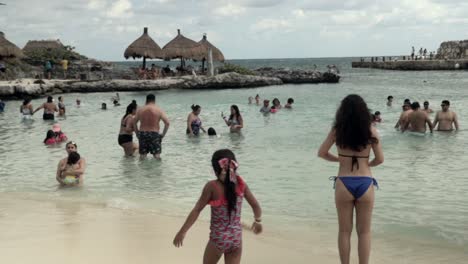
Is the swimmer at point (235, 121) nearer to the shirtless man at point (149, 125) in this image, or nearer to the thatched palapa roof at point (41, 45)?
the shirtless man at point (149, 125)

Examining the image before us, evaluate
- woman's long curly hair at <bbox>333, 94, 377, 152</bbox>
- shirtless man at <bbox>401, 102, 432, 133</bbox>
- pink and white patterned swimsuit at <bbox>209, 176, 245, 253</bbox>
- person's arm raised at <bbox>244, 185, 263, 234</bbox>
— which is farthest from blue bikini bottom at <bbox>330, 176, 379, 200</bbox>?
shirtless man at <bbox>401, 102, 432, 133</bbox>

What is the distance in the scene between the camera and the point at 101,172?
1073 cm

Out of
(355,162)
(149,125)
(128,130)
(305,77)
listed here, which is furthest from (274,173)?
(305,77)

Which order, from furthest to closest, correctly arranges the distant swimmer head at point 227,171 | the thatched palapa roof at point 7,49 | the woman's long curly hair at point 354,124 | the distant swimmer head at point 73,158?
1. the thatched palapa roof at point 7,49
2. the distant swimmer head at point 73,158
3. the woman's long curly hair at point 354,124
4. the distant swimmer head at point 227,171

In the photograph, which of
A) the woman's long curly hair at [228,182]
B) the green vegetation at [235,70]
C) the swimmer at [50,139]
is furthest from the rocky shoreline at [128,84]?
the woman's long curly hair at [228,182]

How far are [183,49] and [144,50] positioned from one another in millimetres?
2582

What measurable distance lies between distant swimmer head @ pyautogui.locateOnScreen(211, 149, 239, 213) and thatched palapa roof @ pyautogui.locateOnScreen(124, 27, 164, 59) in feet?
111

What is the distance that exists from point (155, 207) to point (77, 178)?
1.96m

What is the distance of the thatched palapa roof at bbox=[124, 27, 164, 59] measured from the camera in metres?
37.1

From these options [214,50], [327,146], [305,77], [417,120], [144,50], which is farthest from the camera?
[305,77]

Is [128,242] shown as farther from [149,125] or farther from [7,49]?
[7,49]

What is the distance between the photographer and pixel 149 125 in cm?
1070

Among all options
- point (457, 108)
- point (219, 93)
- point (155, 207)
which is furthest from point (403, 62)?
point (155, 207)

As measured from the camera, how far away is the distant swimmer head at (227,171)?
3984 millimetres
